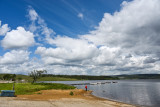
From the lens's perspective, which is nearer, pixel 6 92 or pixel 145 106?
pixel 6 92

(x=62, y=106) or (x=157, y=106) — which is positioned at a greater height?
(x=62, y=106)

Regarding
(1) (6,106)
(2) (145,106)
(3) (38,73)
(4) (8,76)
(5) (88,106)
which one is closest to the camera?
(1) (6,106)

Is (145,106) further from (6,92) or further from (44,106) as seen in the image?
(6,92)

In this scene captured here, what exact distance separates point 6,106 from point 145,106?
1188 inches

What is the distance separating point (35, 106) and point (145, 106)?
2608 cm

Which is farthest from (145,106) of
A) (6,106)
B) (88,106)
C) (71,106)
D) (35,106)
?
(6,106)

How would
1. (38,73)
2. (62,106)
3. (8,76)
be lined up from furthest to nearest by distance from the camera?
1. (8,76)
2. (38,73)
3. (62,106)

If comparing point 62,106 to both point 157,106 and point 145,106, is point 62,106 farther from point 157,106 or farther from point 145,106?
point 157,106

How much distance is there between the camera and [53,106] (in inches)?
933

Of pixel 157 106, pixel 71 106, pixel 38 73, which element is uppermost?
pixel 38 73

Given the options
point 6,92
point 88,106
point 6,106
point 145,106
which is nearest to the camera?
point 6,106

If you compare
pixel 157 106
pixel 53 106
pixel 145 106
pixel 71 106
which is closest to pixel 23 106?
pixel 53 106

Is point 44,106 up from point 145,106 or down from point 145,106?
up

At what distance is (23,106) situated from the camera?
71.3 feet
